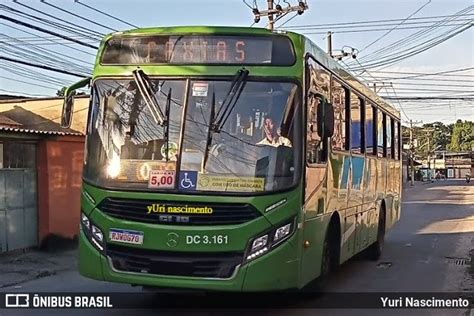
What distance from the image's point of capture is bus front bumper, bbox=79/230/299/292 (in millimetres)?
6859

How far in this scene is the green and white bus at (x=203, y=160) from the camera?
22.7ft

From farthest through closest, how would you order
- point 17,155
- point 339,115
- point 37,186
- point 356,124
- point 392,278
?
point 37,186, point 17,155, point 392,278, point 356,124, point 339,115

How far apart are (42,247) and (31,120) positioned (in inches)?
600

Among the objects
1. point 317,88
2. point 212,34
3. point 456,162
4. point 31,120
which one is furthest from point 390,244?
point 456,162

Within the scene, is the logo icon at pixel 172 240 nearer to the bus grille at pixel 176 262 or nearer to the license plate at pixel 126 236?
the bus grille at pixel 176 262

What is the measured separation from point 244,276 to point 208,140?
1.42 metres

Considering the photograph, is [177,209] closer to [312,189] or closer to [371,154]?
[312,189]

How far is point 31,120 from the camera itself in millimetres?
28828

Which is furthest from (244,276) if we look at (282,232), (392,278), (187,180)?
(392,278)

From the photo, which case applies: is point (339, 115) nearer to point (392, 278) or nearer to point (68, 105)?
point (392, 278)

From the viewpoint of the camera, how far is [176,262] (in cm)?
698

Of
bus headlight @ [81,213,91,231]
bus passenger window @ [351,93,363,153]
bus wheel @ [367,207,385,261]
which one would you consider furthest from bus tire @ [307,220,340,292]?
bus wheel @ [367,207,385,261]

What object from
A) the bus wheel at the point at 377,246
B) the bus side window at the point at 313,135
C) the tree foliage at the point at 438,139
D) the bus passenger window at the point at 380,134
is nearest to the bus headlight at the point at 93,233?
the bus side window at the point at 313,135

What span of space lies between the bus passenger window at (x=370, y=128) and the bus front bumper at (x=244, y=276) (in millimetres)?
5002
